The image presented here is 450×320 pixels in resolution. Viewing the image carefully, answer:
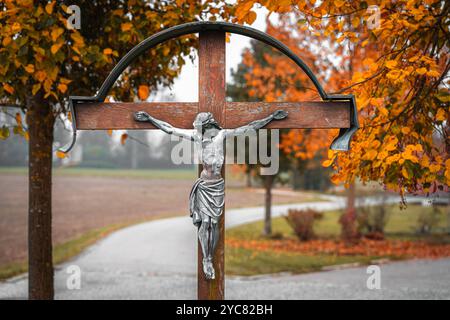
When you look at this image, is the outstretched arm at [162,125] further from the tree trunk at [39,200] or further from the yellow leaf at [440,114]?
the tree trunk at [39,200]

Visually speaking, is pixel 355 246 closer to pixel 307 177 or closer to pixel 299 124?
pixel 299 124

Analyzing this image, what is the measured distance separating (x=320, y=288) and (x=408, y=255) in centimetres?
428

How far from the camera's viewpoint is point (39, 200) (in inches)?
216

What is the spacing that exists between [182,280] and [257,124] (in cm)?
669

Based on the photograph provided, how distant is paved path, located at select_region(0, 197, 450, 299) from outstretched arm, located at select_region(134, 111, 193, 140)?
548 centimetres

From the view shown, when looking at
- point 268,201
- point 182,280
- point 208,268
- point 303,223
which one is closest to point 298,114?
point 208,268

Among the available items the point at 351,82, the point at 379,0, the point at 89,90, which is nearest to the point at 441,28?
the point at 379,0

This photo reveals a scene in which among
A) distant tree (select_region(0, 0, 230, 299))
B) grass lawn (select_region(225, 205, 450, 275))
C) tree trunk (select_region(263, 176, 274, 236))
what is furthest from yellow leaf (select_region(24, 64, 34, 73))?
tree trunk (select_region(263, 176, 274, 236))

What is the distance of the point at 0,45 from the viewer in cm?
475

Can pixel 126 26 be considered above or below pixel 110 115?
above

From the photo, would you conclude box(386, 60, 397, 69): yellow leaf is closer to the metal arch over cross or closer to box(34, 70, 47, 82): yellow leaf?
the metal arch over cross

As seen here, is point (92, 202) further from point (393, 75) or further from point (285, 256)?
point (393, 75)

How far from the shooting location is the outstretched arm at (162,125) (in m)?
3.10

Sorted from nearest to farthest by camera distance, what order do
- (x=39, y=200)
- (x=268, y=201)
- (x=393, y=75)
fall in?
(x=393, y=75) < (x=39, y=200) < (x=268, y=201)
